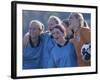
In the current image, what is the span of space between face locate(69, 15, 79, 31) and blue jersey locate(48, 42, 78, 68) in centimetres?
13

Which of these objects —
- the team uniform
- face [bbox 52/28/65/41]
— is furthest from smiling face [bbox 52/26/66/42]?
the team uniform

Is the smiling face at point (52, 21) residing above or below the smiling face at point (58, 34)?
above

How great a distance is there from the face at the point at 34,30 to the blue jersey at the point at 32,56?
0.06 m


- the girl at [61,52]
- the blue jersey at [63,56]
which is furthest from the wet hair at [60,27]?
the blue jersey at [63,56]

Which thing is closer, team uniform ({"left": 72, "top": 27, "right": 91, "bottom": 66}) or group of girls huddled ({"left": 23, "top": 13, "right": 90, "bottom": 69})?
group of girls huddled ({"left": 23, "top": 13, "right": 90, "bottom": 69})

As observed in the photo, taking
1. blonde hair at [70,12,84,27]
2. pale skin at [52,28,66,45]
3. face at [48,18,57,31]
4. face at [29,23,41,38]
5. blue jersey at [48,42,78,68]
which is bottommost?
blue jersey at [48,42,78,68]

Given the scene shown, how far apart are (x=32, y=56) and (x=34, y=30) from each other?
0.63 feet

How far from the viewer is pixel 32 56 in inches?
69.1

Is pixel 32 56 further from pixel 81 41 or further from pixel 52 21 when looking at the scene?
pixel 81 41

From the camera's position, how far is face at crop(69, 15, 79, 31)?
189 cm

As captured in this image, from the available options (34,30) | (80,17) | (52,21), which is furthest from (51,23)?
(80,17)

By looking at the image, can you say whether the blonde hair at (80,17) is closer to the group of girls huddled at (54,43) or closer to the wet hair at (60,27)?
the group of girls huddled at (54,43)

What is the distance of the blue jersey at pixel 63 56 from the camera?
5.98 feet

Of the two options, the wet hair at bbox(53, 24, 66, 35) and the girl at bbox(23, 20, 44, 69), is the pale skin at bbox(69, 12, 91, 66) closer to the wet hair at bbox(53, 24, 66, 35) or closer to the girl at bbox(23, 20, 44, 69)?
the wet hair at bbox(53, 24, 66, 35)
